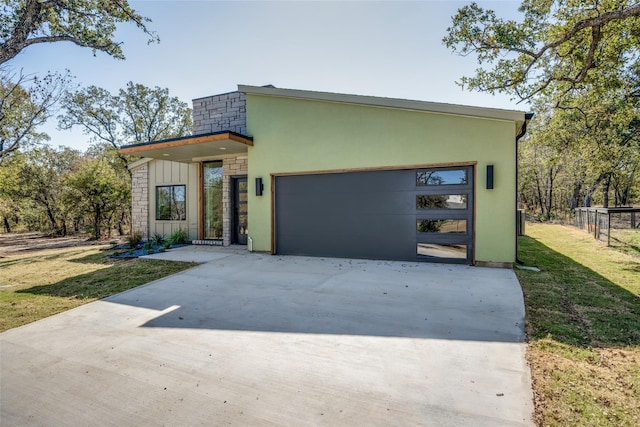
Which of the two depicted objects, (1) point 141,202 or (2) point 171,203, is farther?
(1) point 141,202

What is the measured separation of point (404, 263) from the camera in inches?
284

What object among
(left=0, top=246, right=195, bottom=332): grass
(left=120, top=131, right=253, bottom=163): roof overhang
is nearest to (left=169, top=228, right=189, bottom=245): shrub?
(left=0, top=246, right=195, bottom=332): grass

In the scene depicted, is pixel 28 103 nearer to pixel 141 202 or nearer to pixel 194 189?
pixel 141 202

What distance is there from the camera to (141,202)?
11969mm

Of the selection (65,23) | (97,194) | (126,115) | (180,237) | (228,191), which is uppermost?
(126,115)

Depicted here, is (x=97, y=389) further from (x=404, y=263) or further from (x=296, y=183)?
(x=296, y=183)

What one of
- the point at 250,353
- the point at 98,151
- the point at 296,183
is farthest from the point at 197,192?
the point at 98,151

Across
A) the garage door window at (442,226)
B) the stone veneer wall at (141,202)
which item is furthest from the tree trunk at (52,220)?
the garage door window at (442,226)

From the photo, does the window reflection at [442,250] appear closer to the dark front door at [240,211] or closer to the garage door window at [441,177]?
the garage door window at [441,177]

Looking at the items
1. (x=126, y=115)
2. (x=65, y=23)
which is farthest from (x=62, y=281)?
(x=126, y=115)

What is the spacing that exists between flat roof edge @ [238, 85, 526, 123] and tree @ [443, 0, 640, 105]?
1535 mm

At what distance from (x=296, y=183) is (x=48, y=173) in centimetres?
1943

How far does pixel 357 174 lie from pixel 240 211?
422 cm

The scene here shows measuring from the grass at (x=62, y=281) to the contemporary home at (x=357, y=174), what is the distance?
2990 mm
